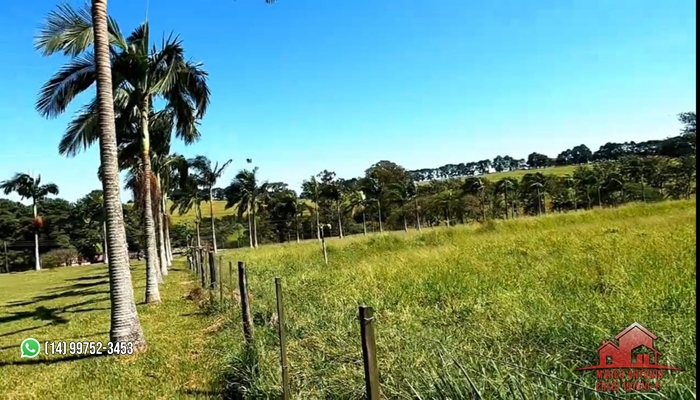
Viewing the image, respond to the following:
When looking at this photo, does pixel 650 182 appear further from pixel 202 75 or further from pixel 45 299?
pixel 45 299

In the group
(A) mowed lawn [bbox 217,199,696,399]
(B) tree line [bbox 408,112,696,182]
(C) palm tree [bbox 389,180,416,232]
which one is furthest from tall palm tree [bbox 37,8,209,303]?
(C) palm tree [bbox 389,180,416,232]

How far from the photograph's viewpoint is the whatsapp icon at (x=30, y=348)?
7.28 m

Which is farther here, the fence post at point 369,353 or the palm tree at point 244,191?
the palm tree at point 244,191

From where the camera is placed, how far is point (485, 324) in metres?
4.31

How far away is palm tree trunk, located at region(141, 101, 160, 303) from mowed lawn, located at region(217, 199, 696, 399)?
4193 millimetres

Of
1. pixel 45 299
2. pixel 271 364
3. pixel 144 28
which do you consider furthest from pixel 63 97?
pixel 271 364

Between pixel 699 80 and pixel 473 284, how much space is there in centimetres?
632

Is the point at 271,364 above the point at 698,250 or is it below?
below

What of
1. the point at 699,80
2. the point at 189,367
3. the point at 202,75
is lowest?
the point at 189,367

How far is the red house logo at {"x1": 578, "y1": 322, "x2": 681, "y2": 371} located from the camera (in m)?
2.72

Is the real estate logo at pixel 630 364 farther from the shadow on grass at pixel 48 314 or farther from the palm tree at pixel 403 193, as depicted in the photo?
the palm tree at pixel 403 193

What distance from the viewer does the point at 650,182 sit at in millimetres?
53094

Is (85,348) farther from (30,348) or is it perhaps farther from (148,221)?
(148,221)

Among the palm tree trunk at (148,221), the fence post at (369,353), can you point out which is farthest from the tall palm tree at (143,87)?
the fence post at (369,353)
